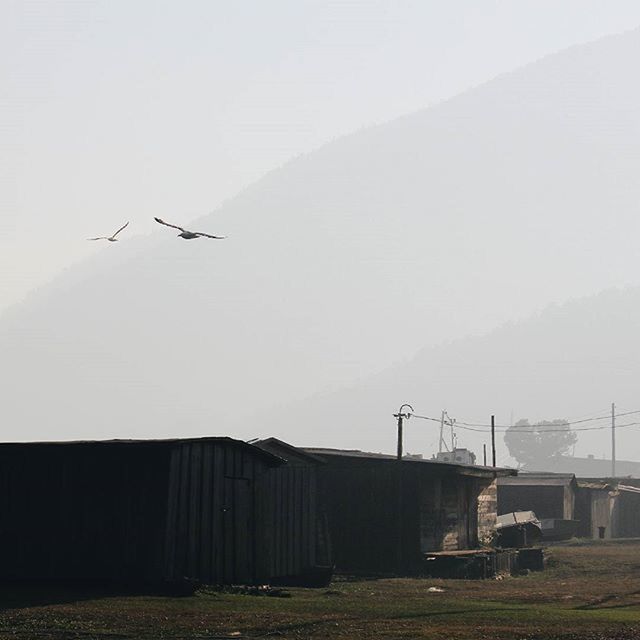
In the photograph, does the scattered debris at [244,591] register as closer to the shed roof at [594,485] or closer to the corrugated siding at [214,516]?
the corrugated siding at [214,516]

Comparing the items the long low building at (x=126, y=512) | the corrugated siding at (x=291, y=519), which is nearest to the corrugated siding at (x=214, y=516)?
the long low building at (x=126, y=512)

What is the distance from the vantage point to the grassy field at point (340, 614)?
26.4 meters

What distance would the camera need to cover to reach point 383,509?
5228 cm

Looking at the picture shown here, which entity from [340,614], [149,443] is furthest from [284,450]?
[340,614]

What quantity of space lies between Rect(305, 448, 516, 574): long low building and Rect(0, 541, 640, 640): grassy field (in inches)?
421

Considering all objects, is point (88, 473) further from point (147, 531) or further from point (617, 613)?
point (617, 613)

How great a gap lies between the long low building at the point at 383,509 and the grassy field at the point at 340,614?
10704mm

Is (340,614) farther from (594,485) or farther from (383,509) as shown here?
(594,485)

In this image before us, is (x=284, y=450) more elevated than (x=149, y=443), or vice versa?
(x=284, y=450)

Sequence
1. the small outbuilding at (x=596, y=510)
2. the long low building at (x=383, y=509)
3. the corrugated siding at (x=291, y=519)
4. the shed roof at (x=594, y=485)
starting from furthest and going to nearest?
the shed roof at (x=594, y=485) < the small outbuilding at (x=596, y=510) < the long low building at (x=383, y=509) < the corrugated siding at (x=291, y=519)

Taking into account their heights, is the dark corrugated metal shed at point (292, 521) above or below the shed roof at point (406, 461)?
below

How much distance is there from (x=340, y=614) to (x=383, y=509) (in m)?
22.2

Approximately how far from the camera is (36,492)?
36438 mm

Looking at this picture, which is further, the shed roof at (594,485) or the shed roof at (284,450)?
the shed roof at (594,485)
